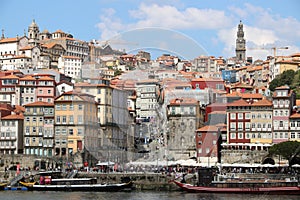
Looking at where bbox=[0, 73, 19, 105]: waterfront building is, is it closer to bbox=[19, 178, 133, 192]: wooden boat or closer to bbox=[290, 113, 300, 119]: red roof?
bbox=[19, 178, 133, 192]: wooden boat

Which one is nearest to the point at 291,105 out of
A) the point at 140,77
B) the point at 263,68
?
the point at 140,77

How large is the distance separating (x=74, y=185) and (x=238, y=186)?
1109 centimetres

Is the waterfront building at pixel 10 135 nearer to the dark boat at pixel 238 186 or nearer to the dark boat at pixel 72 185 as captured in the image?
the dark boat at pixel 72 185

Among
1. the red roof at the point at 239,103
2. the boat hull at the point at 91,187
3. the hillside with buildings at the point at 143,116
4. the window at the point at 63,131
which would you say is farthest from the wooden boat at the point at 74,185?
the red roof at the point at 239,103

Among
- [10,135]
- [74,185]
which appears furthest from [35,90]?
[74,185]

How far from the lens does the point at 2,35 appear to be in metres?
148

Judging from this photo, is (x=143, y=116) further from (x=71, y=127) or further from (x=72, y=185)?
(x=71, y=127)

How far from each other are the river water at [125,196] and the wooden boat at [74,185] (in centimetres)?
110

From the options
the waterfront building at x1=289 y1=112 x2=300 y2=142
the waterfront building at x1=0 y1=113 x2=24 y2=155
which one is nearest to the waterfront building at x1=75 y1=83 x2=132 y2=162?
the waterfront building at x1=0 y1=113 x2=24 y2=155

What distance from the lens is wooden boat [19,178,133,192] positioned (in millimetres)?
48175

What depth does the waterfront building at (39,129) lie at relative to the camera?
6169cm

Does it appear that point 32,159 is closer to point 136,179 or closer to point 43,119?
point 43,119

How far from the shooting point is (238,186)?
47219mm

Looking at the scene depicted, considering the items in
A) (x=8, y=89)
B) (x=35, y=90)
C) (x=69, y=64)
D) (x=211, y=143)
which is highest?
(x=69, y=64)
